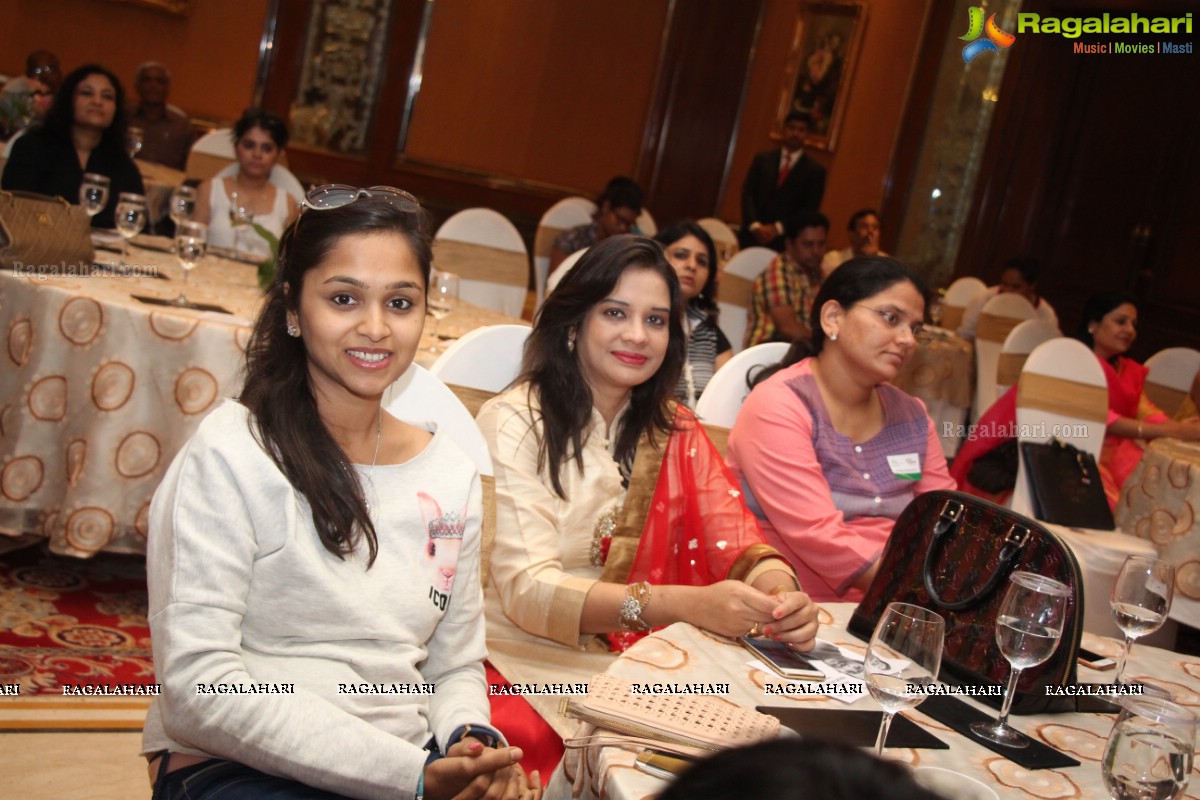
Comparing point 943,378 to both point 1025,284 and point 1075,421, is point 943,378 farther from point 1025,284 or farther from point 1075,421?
point 1075,421

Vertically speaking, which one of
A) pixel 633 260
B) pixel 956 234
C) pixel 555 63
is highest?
pixel 555 63

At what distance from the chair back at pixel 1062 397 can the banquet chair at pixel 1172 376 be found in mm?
2678

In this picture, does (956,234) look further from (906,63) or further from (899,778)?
(899,778)

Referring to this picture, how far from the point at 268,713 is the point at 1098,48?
29.6 feet

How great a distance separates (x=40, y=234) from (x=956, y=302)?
228 inches

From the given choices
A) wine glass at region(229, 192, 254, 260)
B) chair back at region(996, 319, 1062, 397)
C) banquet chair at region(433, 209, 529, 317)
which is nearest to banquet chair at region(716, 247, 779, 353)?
chair back at region(996, 319, 1062, 397)

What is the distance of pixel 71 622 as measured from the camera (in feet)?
9.34

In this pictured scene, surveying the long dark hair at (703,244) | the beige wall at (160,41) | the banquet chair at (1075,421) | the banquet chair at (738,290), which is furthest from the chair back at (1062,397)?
the beige wall at (160,41)

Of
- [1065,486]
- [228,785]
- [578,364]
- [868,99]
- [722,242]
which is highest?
[868,99]

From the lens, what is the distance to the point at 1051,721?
5.08 ft

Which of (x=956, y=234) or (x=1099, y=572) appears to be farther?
(x=956, y=234)

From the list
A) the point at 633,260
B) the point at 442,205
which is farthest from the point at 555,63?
the point at 633,260

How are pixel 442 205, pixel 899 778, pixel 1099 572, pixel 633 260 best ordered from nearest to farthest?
pixel 899 778
pixel 633 260
pixel 1099 572
pixel 442 205

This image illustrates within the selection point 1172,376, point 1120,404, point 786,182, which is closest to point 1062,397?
point 1120,404
